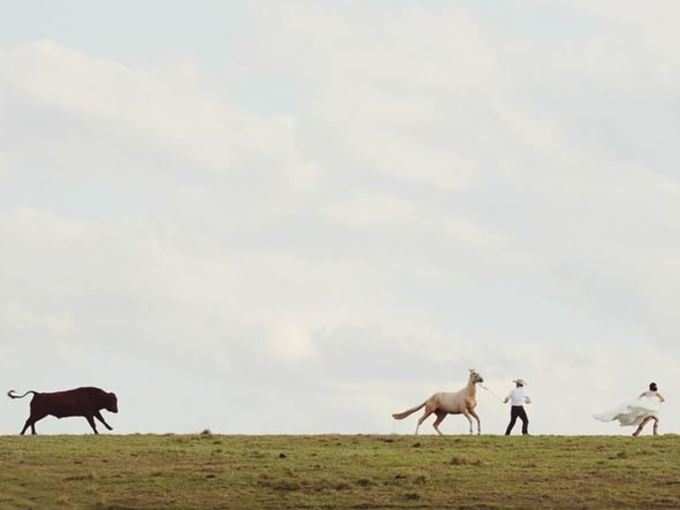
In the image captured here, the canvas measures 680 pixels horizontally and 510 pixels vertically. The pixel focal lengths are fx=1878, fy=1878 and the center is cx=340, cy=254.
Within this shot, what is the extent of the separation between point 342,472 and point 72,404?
13086 mm

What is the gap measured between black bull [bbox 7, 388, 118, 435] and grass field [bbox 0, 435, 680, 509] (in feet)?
14.0

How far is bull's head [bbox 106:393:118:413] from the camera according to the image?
50.7 meters

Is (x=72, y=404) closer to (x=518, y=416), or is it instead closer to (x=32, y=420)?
(x=32, y=420)

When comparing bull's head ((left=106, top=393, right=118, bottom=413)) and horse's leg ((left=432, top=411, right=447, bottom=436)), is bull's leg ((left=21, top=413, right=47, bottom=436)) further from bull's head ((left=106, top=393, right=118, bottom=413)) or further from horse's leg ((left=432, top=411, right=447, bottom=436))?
horse's leg ((left=432, top=411, right=447, bottom=436))

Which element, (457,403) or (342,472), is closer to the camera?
(342,472)

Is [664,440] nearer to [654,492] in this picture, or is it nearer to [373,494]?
[654,492]

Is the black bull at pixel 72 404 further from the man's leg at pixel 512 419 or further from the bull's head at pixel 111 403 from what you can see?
the man's leg at pixel 512 419

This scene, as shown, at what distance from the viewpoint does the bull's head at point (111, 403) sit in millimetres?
50688

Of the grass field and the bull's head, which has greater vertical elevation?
the bull's head

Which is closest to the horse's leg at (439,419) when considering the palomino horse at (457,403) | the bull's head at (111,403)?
the palomino horse at (457,403)

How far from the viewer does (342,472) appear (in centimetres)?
3934

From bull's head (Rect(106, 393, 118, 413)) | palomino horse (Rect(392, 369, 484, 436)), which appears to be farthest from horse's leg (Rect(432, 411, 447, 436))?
bull's head (Rect(106, 393, 118, 413))

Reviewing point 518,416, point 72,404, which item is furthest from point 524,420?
point 72,404

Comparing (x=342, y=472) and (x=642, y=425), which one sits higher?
(x=642, y=425)
